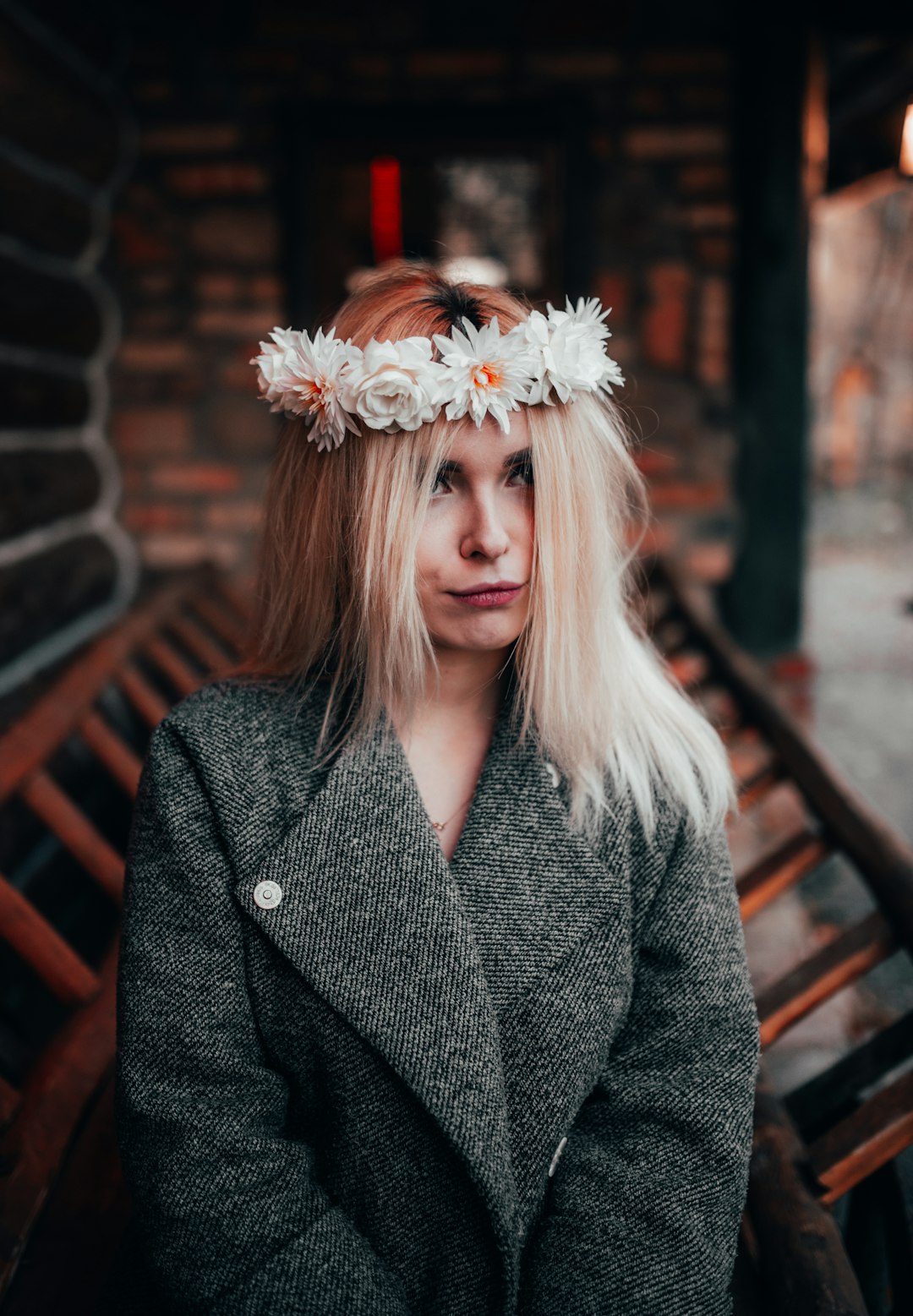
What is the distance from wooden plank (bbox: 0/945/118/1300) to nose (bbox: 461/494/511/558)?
0.92 metres

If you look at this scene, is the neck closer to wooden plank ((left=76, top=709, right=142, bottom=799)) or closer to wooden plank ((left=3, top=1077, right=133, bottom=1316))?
wooden plank ((left=3, top=1077, right=133, bottom=1316))

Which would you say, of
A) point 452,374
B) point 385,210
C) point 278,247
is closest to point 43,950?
point 452,374

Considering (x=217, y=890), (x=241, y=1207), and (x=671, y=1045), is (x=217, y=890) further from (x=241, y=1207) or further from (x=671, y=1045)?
(x=671, y=1045)

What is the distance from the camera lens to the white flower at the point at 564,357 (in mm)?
1072

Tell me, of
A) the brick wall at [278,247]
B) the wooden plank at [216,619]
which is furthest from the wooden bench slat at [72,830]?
the brick wall at [278,247]

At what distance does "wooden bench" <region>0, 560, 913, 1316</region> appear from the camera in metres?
1.21

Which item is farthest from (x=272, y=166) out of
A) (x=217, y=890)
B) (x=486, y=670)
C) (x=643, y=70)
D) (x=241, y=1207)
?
(x=241, y=1207)

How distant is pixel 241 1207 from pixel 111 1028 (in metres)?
0.54

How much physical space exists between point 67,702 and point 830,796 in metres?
1.50

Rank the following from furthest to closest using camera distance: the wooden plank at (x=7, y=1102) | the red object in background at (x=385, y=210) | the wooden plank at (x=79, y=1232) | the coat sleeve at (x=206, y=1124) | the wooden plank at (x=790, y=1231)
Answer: the red object in background at (x=385, y=210), the wooden plank at (x=7, y=1102), the wooden plank at (x=79, y=1232), the wooden plank at (x=790, y=1231), the coat sleeve at (x=206, y=1124)

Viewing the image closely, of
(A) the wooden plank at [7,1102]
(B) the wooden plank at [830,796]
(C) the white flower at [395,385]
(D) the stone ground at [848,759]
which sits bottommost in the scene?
(D) the stone ground at [848,759]

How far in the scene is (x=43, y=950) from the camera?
1.51 meters

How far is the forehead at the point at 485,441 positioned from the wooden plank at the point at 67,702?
1025 mm

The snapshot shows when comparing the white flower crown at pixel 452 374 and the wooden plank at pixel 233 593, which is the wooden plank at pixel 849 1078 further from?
the wooden plank at pixel 233 593
